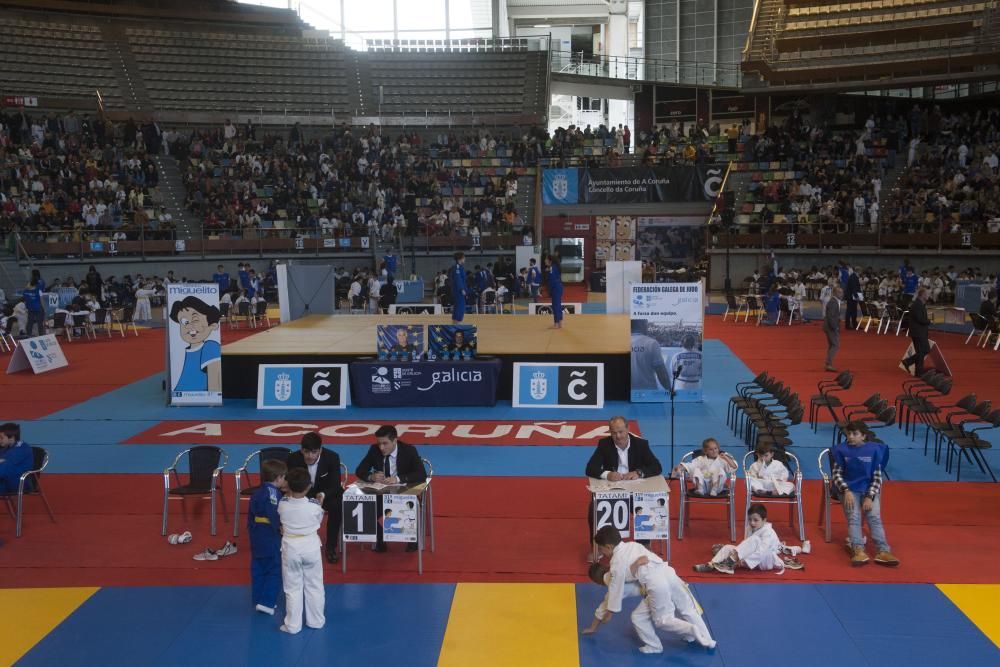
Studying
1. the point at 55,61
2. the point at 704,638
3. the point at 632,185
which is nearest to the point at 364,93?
the point at 55,61

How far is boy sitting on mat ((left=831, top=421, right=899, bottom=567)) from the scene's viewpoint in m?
8.22

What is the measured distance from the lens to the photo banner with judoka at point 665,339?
14.6 meters

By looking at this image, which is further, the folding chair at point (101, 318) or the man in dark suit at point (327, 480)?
the folding chair at point (101, 318)

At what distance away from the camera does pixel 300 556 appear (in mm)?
6859

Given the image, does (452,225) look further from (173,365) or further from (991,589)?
(991,589)

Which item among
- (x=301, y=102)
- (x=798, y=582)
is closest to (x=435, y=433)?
(x=798, y=582)

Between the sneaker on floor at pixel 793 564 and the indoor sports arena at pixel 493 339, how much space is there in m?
0.02

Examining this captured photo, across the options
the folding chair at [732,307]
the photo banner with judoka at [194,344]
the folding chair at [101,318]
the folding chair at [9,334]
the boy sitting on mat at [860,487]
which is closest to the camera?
the boy sitting on mat at [860,487]

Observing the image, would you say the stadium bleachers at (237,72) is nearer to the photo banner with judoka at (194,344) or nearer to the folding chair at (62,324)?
the folding chair at (62,324)

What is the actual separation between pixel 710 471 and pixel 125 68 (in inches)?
1562

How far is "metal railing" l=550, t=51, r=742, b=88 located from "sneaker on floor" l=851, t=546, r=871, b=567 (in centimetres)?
3782

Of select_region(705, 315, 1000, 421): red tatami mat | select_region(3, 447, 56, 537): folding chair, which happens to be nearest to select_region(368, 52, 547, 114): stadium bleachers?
select_region(705, 315, 1000, 421): red tatami mat

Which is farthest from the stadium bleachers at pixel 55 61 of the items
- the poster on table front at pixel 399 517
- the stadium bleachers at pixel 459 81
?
the poster on table front at pixel 399 517

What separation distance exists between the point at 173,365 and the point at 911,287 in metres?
21.0
